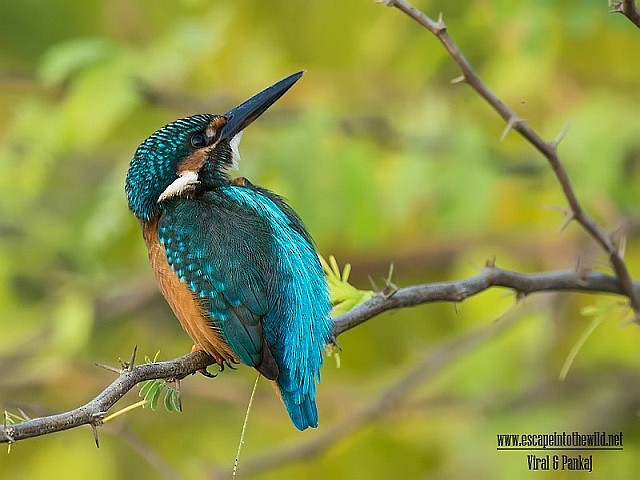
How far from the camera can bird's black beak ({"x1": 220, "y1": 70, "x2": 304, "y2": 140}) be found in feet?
9.50

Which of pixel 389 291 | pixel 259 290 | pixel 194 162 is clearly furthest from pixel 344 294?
pixel 194 162

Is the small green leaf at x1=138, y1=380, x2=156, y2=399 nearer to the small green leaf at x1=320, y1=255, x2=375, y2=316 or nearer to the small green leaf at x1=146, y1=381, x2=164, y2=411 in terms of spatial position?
A: the small green leaf at x1=146, y1=381, x2=164, y2=411

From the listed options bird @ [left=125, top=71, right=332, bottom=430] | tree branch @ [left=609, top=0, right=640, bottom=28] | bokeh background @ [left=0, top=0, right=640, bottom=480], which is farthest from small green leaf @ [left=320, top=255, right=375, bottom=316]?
bokeh background @ [left=0, top=0, right=640, bottom=480]

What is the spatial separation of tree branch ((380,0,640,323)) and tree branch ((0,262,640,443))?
0.16 ft

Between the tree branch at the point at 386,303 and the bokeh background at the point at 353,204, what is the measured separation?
3.52ft

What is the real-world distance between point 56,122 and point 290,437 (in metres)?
2.18

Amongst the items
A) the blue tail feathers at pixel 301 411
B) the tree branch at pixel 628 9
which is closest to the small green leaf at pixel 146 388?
the blue tail feathers at pixel 301 411

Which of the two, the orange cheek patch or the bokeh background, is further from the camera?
the bokeh background

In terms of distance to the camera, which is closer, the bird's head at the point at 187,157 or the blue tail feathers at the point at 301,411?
the blue tail feathers at the point at 301,411

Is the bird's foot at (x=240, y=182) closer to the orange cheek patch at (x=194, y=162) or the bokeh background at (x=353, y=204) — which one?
the orange cheek patch at (x=194, y=162)

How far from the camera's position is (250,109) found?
115 inches

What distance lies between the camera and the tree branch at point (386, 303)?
1.64 metres

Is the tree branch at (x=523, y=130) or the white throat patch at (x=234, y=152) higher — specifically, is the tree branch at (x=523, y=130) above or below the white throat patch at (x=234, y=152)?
below

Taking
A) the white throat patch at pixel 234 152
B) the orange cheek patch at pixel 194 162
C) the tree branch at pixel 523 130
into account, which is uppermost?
the white throat patch at pixel 234 152
